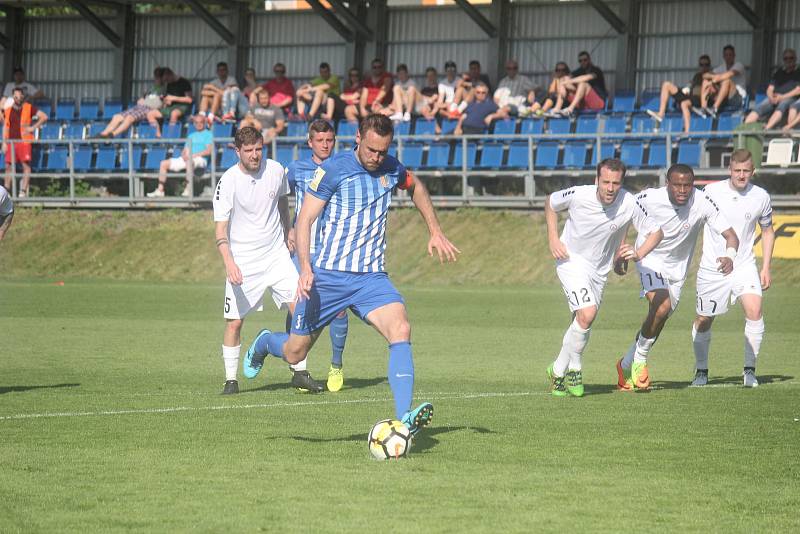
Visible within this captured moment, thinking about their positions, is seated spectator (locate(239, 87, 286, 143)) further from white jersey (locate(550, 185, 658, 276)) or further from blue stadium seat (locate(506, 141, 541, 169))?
white jersey (locate(550, 185, 658, 276))

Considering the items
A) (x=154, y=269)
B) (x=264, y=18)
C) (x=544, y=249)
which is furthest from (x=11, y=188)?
(x=544, y=249)

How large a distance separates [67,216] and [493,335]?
1585 centimetres

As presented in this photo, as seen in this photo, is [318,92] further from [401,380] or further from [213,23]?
[401,380]

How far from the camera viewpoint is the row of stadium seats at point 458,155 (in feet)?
83.5

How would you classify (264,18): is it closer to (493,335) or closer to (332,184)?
(493,335)

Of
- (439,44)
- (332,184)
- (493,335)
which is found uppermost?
(439,44)

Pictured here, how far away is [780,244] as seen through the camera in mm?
23062

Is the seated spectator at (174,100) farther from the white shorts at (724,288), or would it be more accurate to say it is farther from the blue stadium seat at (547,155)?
the white shorts at (724,288)

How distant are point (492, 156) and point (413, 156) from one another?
68.9 inches

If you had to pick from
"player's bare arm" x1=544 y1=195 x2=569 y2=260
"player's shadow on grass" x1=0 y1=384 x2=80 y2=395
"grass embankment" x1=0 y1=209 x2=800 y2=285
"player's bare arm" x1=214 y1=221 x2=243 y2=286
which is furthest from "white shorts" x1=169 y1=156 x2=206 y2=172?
"player's bare arm" x1=544 y1=195 x2=569 y2=260

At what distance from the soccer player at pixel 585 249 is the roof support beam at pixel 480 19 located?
22.0 m

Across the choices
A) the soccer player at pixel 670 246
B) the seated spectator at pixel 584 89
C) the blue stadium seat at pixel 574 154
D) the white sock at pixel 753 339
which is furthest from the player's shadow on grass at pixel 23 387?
the seated spectator at pixel 584 89

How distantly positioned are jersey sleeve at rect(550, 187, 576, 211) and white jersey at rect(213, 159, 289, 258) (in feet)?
7.64

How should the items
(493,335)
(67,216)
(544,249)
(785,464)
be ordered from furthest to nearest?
(67,216) → (544,249) → (493,335) → (785,464)
